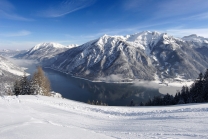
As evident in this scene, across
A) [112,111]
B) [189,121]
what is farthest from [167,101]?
[189,121]

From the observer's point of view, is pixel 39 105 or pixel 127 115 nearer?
pixel 127 115

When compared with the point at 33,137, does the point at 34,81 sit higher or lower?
higher

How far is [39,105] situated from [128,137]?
16325 millimetres

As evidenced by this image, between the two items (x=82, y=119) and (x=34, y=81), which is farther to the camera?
(x=34, y=81)

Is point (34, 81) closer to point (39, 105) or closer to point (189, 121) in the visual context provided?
point (39, 105)

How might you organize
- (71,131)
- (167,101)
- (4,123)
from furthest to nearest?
1. (167,101)
2. (4,123)
3. (71,131)

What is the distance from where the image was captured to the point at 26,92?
41281mm

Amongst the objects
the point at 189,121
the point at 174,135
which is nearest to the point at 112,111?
the point at 189,121

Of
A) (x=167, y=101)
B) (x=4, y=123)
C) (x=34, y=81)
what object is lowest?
(x=167, y=101)

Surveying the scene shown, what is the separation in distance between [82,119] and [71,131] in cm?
560

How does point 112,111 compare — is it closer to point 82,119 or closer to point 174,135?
point 82,119

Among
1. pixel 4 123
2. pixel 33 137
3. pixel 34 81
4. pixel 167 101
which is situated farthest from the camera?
pixel 167 101

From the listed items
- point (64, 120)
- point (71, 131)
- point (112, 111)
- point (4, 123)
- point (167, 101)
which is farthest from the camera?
point (167, 101)

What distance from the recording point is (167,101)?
68375 millimetres
